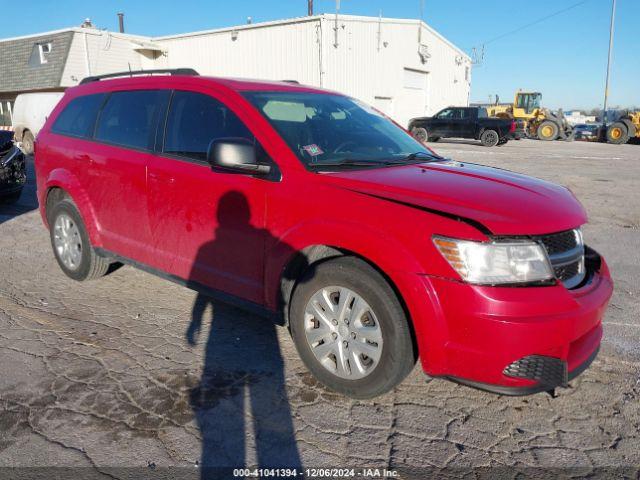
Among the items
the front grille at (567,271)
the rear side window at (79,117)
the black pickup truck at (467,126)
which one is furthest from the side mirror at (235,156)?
the black pickup truck at (467,126)

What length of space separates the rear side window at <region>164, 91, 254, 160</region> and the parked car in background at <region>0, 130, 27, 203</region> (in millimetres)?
5528

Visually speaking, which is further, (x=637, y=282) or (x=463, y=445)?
(x=637, y=282)

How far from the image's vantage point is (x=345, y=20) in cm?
2444

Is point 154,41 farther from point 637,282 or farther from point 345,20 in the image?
point 637,282

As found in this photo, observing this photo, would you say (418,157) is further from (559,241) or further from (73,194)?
(73,194)

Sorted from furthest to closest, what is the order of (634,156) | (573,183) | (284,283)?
(634,156)
(573,183)
(284,283)

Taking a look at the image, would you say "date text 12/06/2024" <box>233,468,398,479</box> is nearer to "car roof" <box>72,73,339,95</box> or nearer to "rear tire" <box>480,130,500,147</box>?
"car roof" <box>72,73,339,95</box>

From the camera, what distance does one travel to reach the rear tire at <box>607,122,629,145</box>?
27016 millimetres

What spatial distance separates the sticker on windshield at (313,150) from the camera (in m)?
3.24

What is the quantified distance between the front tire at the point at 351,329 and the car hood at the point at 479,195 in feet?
1.43

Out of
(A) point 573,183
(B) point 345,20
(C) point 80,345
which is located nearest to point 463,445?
(C) point 80,345

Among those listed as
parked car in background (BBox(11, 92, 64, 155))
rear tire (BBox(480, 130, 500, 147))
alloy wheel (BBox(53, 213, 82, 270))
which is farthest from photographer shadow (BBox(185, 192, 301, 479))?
rear tire (BBox(480, 130, 500, 147))

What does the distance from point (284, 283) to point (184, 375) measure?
0.85 m

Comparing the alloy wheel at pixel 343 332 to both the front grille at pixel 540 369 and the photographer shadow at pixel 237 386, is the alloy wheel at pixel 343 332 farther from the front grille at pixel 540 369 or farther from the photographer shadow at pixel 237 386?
the front grille at pixel 540 369
